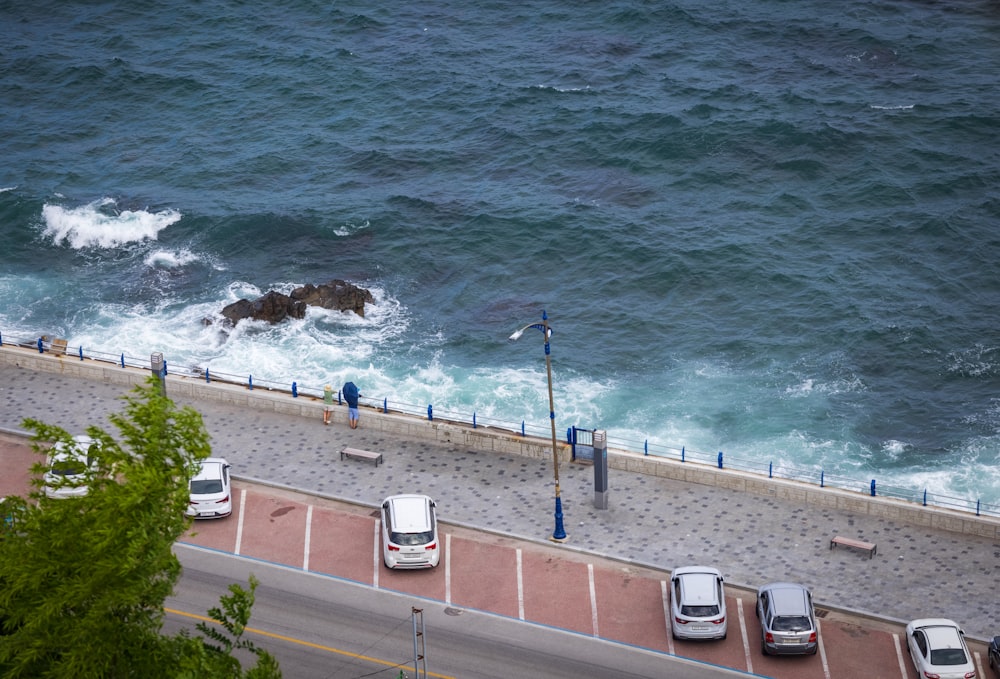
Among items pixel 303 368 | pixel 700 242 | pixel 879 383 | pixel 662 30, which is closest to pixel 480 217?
pixel 700 242

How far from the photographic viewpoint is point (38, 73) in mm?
92750

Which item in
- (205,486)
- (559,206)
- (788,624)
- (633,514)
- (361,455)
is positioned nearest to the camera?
(788,624)

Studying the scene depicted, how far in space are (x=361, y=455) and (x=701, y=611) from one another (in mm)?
14319

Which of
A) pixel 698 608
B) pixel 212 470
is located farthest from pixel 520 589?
pixel 212 470

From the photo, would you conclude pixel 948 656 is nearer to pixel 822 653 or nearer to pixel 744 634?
pixel 822 653

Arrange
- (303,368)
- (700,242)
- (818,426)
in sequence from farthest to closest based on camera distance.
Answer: (700,242) < (303,368) < (818,426)

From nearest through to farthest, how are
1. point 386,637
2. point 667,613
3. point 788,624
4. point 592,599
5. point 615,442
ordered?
point 788,624 < point 386,637 < point 667,613 < point 592,599 < point 615,442

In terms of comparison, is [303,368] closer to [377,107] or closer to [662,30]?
[377,107]

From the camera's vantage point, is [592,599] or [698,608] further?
[592,599]

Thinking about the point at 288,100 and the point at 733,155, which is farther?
the point at 288,100

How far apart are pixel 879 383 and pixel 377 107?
1621 inches

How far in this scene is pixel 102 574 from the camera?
24.0 metres

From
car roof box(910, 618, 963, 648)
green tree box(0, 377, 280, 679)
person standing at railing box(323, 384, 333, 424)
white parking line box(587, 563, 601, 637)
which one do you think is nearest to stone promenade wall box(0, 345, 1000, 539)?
person standing at railing box(323, 384, 333, 424)

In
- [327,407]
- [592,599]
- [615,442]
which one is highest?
[592,599]
